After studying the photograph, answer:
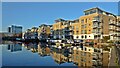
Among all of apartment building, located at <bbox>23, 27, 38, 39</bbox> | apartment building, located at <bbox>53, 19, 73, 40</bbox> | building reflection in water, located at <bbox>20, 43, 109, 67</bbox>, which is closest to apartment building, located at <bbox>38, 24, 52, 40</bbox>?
apartment building, located at <bbox>23, 27, 38, 39</bbox>

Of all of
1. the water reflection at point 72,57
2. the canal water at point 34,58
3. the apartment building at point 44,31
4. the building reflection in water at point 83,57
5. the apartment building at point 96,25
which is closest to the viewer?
the building reflection in water at point 83,57

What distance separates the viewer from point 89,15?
27422 mm

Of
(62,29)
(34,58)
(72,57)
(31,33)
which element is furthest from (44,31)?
(72,57)

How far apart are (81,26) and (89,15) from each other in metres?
2.01

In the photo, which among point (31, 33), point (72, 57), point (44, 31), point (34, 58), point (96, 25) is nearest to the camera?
point (72, 57)

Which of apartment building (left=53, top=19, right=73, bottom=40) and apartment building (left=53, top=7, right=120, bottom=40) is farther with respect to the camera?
apartment building (left=53, top=19, right=73, bottom=40)

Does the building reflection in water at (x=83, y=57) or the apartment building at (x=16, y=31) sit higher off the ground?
the apartment building at (x=16, y=31)

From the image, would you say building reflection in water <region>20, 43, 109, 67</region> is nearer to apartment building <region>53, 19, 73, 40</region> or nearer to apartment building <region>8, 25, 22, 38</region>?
apartment building <region>53, 19, 73, 40</region>

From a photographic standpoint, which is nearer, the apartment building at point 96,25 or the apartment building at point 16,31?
the apartment building at point 96,25

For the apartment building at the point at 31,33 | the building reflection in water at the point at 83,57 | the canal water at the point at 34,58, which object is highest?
the apartment building at the point at 31,33

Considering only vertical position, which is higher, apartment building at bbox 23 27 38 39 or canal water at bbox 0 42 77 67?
apartment building at bbox 23 27 38 39

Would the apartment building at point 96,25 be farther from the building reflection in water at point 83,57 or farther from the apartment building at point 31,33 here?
the apartment building at point 31,33

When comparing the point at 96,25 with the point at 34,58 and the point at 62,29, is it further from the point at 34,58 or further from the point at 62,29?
A: the point at 34,58

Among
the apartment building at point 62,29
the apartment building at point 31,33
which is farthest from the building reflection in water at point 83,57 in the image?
the apartment building at point 31,33
